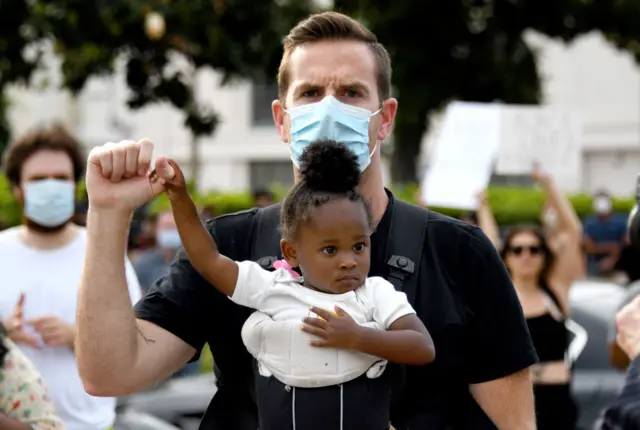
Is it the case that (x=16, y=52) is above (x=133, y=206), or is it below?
above

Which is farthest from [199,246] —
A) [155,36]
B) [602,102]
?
[602,102]

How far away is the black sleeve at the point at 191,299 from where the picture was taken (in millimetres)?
2889

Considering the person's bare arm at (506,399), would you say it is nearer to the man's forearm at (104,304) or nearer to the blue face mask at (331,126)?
the blue face mask at (331,126)

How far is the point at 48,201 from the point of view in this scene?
477cm

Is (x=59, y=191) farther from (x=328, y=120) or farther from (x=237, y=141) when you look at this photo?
(x=237, y=141)

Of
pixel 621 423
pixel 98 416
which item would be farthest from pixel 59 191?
pixel 621 423

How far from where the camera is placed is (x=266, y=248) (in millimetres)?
2863

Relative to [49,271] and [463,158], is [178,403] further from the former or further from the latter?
[49,271]

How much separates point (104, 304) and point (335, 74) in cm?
82

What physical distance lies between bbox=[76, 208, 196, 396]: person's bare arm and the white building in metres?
31.1

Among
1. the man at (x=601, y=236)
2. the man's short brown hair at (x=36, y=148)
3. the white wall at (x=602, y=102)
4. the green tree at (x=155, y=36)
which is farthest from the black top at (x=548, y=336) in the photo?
the white wall at (x=602, y=102)

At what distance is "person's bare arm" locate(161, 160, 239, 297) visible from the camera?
2.63 meters

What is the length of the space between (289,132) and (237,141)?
36.7 metres

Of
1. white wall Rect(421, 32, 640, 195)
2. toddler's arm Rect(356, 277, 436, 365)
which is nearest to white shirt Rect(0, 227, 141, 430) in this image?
toddler's arm Rect(356, 277, 436, 365)
